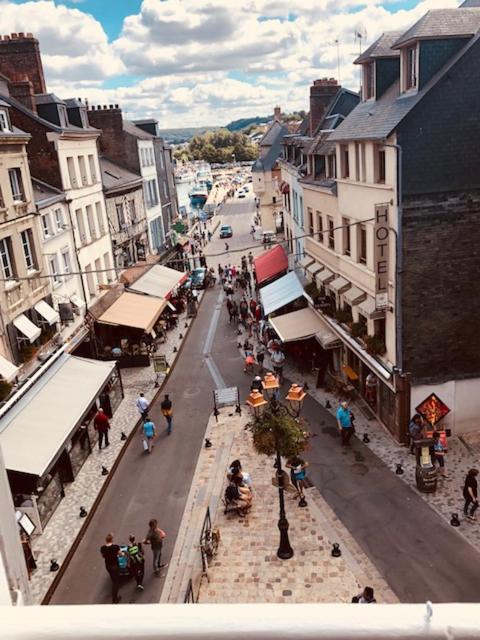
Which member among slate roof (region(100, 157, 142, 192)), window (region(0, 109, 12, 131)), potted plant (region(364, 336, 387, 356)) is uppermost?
window (region(0, 109, 12, 131))

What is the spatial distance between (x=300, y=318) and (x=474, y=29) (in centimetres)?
1425

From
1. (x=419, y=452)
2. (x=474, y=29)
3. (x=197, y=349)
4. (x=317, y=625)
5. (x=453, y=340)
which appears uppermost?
(x=474, y=29)

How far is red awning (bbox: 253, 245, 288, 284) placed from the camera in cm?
3572

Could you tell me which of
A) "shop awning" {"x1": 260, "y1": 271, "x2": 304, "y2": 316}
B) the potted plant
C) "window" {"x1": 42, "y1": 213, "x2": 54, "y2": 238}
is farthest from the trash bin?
"window" {"x1": 42, "y1": 213, "x2": 54, "y2": 238}

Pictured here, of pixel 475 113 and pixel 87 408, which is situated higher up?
pixel 475 113

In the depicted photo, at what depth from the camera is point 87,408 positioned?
19500mm

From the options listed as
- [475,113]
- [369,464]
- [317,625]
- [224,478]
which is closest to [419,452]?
[369,464]

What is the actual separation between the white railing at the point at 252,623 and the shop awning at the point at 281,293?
2665cm

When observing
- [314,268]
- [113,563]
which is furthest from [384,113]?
[113,563]

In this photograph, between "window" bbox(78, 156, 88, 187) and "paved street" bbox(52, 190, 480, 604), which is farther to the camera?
"window" bbox(78, 156, 88, 187)

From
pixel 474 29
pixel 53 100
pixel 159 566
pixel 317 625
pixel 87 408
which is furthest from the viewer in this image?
pixel 53 100

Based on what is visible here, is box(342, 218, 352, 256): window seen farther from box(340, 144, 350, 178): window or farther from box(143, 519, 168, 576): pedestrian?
box(143, 519, 168, 576): pedestrian

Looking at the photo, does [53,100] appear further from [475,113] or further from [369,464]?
[369,464]

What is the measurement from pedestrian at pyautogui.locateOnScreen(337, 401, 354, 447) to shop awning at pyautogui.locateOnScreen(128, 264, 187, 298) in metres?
17.3
